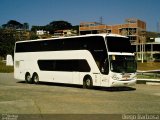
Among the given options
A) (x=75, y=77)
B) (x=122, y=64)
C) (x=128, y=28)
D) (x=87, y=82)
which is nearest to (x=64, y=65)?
(x=75, y=77)

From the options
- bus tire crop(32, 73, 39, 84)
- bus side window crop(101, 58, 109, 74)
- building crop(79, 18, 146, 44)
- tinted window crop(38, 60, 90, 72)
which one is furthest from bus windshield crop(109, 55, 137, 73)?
building crop(79, 18, 146, 44)

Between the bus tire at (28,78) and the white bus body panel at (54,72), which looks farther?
the bus tire at (28,78)

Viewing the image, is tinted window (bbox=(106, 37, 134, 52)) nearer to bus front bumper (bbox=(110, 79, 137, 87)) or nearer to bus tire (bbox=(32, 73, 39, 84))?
bus front bumper (bbox=(110, 79, 137, 87))

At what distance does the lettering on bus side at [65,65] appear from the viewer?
25.0 metres

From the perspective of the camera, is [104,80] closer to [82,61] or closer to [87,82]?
[87,82]

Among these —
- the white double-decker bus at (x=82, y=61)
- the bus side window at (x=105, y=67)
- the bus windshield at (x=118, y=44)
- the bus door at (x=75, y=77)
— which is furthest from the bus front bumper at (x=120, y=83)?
the bus door at (x=75, y=77)

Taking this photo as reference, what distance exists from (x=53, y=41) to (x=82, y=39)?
354 cm

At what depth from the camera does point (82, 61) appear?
25031mm

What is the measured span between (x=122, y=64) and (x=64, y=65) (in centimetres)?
532

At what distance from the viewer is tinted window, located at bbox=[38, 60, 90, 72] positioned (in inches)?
986

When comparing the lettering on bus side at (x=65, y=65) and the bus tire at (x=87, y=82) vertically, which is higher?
the lettering on bus side at (x=65, y=65)

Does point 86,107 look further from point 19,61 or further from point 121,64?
point 19,61

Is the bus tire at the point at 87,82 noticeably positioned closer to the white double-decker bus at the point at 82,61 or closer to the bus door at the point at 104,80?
the white double-decker bus at the point at 82,61

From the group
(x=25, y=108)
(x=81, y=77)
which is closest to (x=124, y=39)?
(x=81, y=77)
